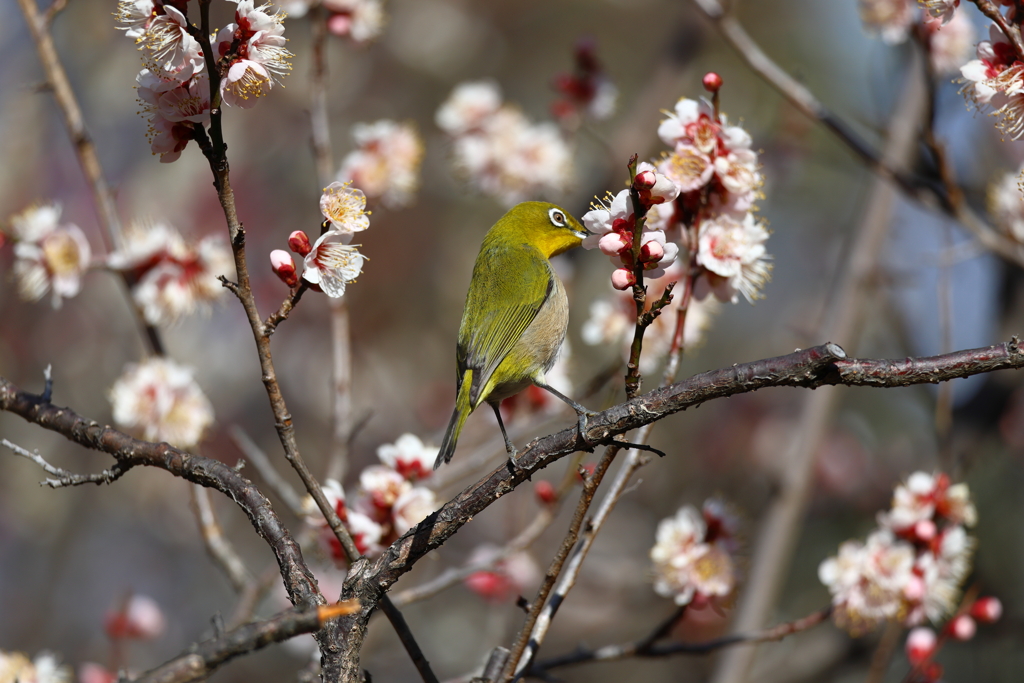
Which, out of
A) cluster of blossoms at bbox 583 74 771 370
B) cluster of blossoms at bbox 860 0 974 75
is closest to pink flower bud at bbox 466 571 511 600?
cluster of blossoms at bbox 583 74 771 370

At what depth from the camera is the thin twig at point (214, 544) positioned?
9.40 ft

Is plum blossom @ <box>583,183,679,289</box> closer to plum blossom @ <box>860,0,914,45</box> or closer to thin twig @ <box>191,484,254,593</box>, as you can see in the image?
thin twig @ <box>191,484,254,593</box>

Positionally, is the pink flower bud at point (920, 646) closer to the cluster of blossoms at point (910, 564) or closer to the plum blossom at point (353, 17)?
the cluster of blossoms at point (910, 564)

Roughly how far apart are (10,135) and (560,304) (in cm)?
679

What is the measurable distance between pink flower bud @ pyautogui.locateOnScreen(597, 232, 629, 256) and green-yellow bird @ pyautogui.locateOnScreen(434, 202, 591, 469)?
0.72 m

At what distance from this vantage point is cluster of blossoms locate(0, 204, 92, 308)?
3.06 meters

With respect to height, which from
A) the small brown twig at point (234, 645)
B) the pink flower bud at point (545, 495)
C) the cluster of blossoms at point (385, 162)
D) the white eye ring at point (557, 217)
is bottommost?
the small brown twig at point (234, 645)

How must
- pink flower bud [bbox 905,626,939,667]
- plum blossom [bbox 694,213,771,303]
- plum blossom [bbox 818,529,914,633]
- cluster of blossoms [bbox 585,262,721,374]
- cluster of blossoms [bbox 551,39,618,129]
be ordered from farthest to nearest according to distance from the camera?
cluster of blossoms [bbox 551,39,618,129] < cluster of blossoms [bbox 585,262,721,374] < pink flower bud [bbox 905,626,939,667] < plum blossom [bbox 818,529,914,633] < plum blossom [bbox 694,213,771,303]

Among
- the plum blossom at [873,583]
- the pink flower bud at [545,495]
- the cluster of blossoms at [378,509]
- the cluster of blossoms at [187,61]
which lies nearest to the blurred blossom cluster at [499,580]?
the pink flower bud at [545,495]

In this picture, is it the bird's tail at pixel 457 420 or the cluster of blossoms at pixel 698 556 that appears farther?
the cluster of blossoms at pixel 698 556

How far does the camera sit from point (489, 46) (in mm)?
11758

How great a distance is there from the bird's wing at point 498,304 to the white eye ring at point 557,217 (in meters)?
0.13

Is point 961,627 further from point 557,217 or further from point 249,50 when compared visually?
point 249,50

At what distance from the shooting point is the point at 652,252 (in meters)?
1.65
